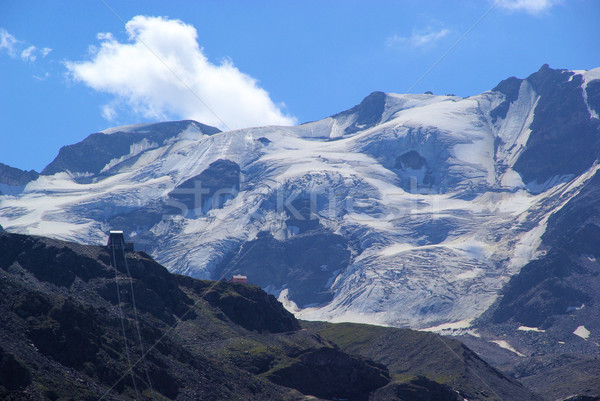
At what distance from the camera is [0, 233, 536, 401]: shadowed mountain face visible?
119 metres

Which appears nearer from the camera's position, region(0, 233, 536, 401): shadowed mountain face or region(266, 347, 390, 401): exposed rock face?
region(0, 233, 536, 401): shadowed mountain face

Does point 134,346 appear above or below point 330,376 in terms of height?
above

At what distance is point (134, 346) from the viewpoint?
141750 millimetres

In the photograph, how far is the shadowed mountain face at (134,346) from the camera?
119250 millimetres

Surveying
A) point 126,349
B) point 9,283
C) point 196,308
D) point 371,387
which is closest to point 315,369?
point 371,387

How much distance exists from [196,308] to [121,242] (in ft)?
77.3

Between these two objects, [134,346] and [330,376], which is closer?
[134,346]

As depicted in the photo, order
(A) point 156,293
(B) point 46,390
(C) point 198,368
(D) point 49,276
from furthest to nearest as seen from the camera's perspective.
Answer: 1. (A) point 156,293
2. (D) point 49,276
3. (C) point 198,368
4. (B) point 46,390

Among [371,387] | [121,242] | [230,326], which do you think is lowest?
[371,387]

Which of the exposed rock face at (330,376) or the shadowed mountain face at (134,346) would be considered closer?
the shadowed mountain face at (134,346)

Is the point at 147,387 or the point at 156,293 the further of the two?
the point at 156,293

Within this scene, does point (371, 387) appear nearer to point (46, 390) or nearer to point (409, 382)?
point (409, 382)

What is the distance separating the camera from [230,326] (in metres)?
193

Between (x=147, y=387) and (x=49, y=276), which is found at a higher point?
(x=49, y=276)
